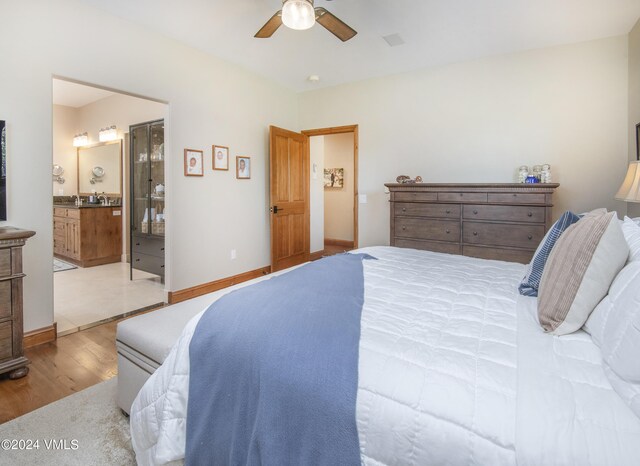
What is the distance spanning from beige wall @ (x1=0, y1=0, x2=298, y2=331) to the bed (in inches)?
86.3

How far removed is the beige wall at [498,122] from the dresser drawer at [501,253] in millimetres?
806

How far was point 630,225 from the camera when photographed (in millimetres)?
1476

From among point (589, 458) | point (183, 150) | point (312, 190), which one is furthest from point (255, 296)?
point (312, 190)

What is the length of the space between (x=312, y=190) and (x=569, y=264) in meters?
4.85

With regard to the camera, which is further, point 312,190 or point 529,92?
point 312,190

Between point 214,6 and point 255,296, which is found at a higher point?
point 214,6

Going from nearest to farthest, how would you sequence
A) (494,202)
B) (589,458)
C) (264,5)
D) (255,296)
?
(589,458) < (255,296) < (264,5) < (494,202)

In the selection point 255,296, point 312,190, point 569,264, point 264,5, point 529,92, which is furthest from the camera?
point 312,190

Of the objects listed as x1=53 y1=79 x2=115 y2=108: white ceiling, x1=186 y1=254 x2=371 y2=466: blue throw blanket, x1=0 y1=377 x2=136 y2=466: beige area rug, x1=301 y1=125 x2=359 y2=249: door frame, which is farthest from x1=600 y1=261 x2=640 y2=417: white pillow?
x1=53 y1=79 x2=115 y2=108: white ceiling

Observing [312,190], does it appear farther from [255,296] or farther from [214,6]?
[255,296]

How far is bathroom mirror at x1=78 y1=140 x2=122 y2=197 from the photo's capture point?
5793mm

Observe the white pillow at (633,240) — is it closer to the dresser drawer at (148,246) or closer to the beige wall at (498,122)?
the beige wall at (498,122)

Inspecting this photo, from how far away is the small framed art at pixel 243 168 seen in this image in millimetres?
4407

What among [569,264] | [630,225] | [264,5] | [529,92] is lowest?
[569,264]
